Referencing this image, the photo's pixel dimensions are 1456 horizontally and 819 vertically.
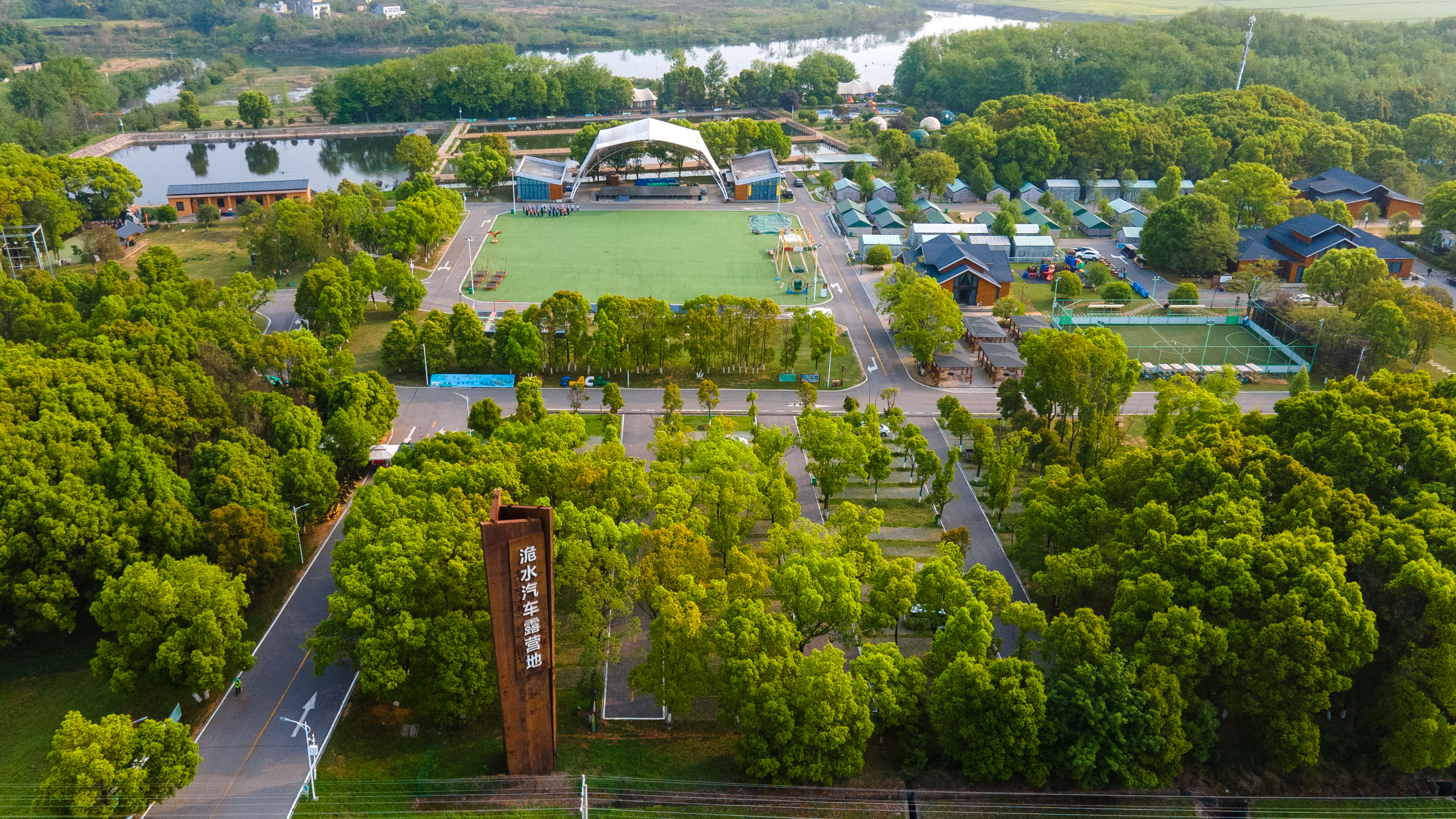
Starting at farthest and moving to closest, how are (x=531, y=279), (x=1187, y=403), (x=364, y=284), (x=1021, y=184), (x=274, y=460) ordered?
(x=1021, y=184)
(x=531, y=279)
(x=364, y=284)
(x=1187, y=403)
(x=274, y=460)

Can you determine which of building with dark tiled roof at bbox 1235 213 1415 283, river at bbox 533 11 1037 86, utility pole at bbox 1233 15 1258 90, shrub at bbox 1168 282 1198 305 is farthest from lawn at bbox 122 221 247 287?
utility pole at bbox 1233 15 1258 90

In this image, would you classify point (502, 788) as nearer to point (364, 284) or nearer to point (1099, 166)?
point (364, 284)

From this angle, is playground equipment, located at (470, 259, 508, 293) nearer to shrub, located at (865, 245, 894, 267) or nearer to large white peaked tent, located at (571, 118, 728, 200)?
large white peaked tent, located at (571, 118, 728, 200)

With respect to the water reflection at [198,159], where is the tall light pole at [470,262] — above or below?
above

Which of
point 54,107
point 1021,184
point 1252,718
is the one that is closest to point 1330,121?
point 1021,184

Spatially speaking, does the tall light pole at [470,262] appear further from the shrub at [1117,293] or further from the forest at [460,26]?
the forest at [460,26]

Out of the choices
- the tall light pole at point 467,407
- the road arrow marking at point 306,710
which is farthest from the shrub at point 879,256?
the road arrow marking at point 306,710
